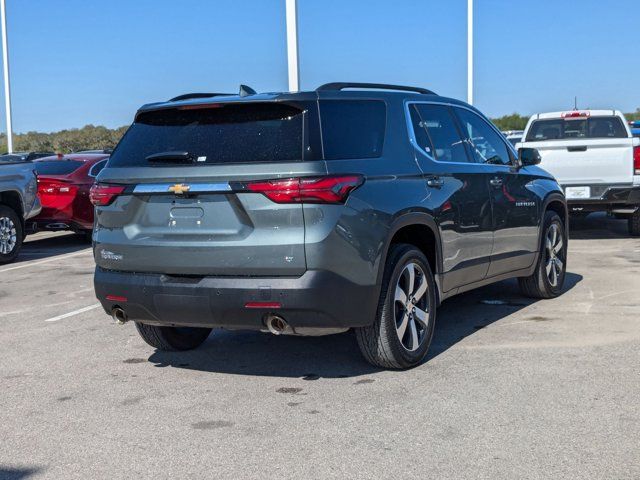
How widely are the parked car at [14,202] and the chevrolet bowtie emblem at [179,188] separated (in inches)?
317

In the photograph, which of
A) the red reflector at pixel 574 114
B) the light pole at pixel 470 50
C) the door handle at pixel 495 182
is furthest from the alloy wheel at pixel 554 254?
the light pole at pixel 470 50

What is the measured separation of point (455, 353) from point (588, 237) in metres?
8.19

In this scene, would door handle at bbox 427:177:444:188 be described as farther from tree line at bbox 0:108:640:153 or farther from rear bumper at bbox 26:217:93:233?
tree line at bbox 0:108:640:153

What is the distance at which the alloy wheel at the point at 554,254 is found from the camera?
8195mm

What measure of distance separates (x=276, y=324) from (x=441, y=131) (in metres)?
2.22

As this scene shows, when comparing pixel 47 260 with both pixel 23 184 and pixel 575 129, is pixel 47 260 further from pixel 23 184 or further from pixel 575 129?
pixel 575 129

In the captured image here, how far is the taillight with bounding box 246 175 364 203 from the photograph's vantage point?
4902 millimetres

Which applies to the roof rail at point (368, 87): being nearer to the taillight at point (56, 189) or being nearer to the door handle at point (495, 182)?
the door handle at point (495, 182)

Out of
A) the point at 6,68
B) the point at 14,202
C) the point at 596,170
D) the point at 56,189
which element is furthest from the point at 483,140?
the point at 6,68

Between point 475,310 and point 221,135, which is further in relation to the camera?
point 475,310

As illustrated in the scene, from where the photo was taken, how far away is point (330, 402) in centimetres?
509

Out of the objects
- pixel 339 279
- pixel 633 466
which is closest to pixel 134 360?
pixel 339 279

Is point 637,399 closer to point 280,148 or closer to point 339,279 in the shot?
point 339,279

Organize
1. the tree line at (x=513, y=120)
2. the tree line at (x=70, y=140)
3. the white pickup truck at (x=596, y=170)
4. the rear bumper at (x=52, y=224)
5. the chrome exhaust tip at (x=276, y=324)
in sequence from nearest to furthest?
the chrome exhaust tip at (x=276, y=324) < the white pickup truck at (x=596, y=170) < the rear bumper at (x=52, y=224) < the tree line at (x=70, y=140) < the tree line at (x=513, y=120)
